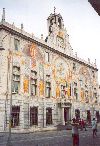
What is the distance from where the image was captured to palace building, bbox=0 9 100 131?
2802cm

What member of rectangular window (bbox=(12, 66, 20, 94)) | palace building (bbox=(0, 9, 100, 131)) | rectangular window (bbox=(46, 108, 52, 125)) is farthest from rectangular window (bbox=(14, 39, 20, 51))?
rectangular window (bbox=(46, 108, 52, 125))

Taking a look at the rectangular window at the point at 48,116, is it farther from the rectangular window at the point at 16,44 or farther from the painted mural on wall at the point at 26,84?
the rectangular window at the point at 16,44

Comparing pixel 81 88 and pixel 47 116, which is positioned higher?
pixel 81 88

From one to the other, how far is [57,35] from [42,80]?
8884 mm

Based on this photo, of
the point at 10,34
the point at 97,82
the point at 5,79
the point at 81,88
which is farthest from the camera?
the point at 97,82

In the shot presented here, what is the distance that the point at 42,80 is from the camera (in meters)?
33.2

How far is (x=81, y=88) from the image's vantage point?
42.8m

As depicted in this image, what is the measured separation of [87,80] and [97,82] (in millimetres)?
4748

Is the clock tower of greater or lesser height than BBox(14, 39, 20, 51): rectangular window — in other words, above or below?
above

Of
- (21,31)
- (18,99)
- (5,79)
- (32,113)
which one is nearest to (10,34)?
(21,31)

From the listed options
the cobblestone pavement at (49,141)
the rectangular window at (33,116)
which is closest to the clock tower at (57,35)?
the rectangular window at (33,116)

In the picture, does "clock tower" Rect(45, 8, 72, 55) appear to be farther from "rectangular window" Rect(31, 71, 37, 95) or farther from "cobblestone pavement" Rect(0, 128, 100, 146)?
"cobblestone pavement" Rect(0, 128, 100, 146)

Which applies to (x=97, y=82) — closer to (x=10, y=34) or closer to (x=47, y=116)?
(x=47, y=116)

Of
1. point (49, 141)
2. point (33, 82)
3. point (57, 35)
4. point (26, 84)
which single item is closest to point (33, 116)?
point (26, 84)
